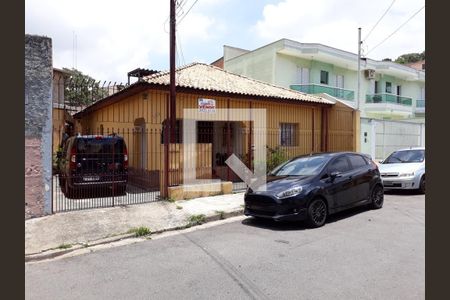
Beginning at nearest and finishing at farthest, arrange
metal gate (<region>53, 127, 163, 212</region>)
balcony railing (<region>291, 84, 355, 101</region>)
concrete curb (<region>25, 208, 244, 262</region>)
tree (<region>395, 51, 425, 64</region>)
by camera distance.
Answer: concrete curb (<region>25, 208, 244, 262</region>) < metal gate (<region>53, 127, 163, 212</region>) < balcony railing (<region>291, 84, 355, 101</region>) < tree (<region>395, 51, 425, 64</region>)

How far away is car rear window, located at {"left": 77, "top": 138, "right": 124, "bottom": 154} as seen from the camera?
977 centimetres

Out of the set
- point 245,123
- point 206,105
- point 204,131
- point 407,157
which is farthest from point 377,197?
point 204,131

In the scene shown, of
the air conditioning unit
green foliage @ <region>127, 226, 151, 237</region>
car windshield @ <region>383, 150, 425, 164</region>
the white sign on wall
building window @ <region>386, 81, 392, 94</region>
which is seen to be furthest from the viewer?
building window @ <region>386, 81, 392, 94</region>

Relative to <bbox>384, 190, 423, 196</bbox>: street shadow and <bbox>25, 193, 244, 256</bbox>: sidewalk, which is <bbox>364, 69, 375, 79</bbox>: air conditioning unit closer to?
<bbox>384, 190, 423, 196</bbox>: street shadow

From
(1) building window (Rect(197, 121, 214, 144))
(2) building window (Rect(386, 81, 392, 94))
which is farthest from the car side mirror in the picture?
(2) building window (Rect(386, 81, 392, 94))

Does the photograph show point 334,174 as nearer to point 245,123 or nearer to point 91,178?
point 91,178

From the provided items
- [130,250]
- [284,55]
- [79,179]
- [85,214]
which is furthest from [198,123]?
[284,55]

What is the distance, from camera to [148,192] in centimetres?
1056

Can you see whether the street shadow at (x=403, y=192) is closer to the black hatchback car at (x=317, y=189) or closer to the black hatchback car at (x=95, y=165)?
the black hatchback car at (x=317, y=189)

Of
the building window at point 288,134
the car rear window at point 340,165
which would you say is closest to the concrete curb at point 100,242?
the car rear window at point 340,165

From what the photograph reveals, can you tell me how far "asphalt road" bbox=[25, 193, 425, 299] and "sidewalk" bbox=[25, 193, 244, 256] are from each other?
0.80 meters

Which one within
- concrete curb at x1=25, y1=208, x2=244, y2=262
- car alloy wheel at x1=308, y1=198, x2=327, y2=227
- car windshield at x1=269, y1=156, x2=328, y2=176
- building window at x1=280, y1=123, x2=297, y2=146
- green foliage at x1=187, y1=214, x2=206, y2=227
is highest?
building window at x1=280, y1=123, x2=297, y2=146

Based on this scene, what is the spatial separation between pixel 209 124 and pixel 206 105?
2642mm

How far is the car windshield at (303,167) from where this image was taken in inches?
318
